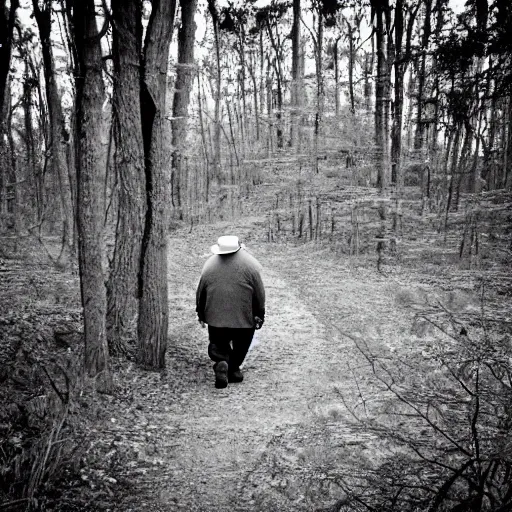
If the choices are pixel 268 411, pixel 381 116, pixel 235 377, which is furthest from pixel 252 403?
pixel 381 116

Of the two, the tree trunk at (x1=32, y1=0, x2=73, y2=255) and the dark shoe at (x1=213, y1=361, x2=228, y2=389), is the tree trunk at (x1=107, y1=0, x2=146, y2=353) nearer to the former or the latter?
the dark shoe at (x1=213, y1=361, x2=228, y2=389)

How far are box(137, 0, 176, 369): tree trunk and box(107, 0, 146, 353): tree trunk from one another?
0.45 feet

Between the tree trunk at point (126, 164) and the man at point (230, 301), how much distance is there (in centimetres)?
108

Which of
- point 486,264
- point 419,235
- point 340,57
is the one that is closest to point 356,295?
point 486,264

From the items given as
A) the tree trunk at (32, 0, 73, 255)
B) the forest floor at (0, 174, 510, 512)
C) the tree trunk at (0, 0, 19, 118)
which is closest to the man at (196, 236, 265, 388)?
the forest floor at (0, 174, 510, 512)

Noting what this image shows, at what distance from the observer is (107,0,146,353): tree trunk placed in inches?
211

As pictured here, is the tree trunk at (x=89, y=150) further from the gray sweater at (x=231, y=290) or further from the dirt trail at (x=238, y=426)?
the gray sweater at (x=231, y=290)

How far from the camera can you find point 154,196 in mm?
5875

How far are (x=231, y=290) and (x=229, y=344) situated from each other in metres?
0.75

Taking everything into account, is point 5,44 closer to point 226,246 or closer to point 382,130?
point 226,246

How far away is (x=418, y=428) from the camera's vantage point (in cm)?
423

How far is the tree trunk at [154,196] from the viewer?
5566mm

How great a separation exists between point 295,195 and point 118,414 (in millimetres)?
13679

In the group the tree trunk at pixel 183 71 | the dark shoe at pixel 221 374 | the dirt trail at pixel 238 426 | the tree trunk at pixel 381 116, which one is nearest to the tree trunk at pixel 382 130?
the tree trunk at pixel 381 116
